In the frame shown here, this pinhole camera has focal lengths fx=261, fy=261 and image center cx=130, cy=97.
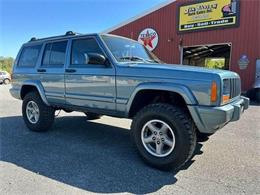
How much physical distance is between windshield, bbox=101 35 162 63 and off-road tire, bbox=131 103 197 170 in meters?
1.13

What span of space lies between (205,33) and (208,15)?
1.00m

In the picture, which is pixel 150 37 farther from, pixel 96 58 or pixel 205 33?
pixel 96 58

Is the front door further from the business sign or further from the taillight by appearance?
the business sign

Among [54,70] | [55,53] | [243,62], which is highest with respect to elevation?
[55,53]

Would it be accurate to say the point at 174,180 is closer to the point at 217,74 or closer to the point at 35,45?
the point at 217,74

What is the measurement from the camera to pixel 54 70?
211 inches

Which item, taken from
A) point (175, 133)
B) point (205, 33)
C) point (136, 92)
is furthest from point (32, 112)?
point (205, 33)

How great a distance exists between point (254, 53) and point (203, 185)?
1217cm

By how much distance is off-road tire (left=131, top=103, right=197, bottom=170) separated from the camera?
3625 millimetres

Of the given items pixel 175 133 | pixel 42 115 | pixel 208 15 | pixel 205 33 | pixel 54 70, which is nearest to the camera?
pixel 175 133

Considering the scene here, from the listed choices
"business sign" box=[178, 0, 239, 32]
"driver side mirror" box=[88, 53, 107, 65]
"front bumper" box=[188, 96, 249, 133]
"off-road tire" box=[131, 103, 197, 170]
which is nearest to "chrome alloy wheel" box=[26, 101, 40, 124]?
"driver side mirror" box=[88, 53, 107, 65]

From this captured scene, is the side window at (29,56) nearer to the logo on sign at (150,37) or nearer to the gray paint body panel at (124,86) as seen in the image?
the gray paint body panel at (124,86)

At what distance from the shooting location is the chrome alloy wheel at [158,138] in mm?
3822

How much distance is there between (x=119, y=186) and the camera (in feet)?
10.8
